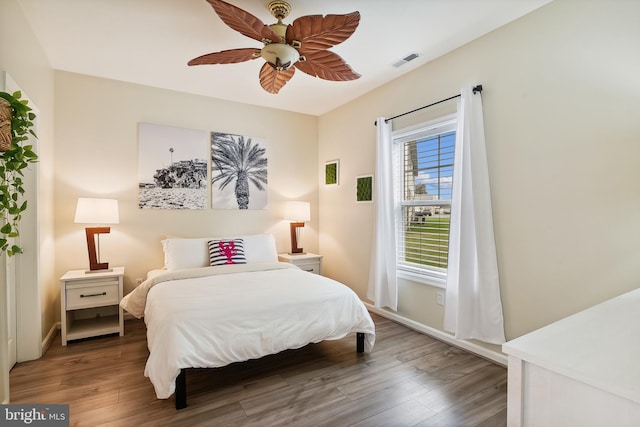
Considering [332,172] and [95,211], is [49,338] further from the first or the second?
[332,172]

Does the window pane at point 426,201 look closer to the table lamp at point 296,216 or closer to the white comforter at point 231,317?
the white comforter at point 231,317

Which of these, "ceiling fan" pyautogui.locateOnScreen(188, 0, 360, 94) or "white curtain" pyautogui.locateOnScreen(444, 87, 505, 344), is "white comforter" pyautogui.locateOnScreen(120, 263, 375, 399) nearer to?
"white curtain" pyautogui.locateOnScreen(444, 87, 505, 344)

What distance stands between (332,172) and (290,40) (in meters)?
2.51

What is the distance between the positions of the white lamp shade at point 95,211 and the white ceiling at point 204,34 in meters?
1.37

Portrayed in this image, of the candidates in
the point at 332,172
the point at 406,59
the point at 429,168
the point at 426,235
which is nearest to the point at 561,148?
the point at 429,168

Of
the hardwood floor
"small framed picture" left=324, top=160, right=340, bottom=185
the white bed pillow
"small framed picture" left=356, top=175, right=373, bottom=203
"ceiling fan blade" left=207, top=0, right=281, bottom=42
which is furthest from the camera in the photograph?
"small framed picture" left=324, top=160, right=340, bottom=185

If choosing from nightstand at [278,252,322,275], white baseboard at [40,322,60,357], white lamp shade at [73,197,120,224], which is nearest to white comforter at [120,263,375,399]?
white baseboard at [40,322,60,357]

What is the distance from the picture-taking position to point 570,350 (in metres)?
0.92

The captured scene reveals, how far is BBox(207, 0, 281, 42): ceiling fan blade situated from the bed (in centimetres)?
183

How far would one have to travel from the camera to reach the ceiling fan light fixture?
6.91ft

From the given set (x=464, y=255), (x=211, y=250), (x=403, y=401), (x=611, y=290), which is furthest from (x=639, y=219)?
(x=211, y=250)

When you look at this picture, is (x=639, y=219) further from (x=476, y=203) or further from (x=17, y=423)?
(x=17, y=423)

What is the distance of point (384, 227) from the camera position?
3.45 m

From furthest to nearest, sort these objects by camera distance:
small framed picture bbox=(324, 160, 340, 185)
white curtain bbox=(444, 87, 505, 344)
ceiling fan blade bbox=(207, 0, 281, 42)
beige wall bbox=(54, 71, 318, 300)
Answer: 1. small framed picture bbox=(324, 160, 340, 185)
2. beige wall bbox=(54, 71, 318, 300)
3. white curtain bbox=(444, 87, 505, 344)
4. ceiling fan blade bbox=(207, 0, 281, 42)
